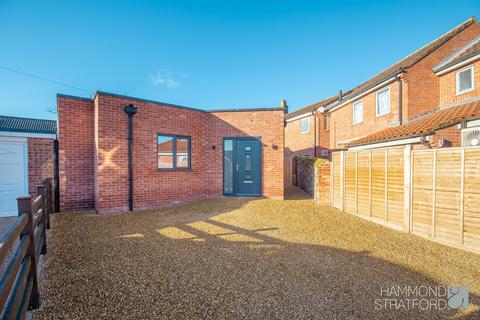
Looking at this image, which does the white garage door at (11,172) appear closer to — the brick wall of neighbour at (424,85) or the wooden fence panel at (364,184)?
the wooden fence panel at (364,184)

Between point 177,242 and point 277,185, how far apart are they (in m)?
5.45

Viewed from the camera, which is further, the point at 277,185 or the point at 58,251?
the point at 277,185

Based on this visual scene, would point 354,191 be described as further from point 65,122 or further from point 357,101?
point 65,122

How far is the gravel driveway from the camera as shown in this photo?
2459 mm

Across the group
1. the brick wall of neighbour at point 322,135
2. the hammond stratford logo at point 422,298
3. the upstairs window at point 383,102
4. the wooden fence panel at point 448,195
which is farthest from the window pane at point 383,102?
the hammond stratford logo at point 422,298

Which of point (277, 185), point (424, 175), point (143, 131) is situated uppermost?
point (143, 131)

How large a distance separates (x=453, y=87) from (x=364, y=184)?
24.3 feet

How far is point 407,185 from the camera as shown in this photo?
16.8 feet

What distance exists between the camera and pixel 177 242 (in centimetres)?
439

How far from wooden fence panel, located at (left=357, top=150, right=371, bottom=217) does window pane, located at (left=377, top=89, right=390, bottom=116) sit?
6.21m

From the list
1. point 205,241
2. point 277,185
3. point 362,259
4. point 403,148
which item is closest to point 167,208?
point 205,241

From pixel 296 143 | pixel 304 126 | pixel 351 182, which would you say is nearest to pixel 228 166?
pixel 351 182

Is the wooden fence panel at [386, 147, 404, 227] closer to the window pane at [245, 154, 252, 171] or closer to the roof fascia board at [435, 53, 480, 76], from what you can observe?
the window pane at [245, 154, 252, 171]

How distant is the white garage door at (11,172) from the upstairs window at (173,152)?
4.08 metres
